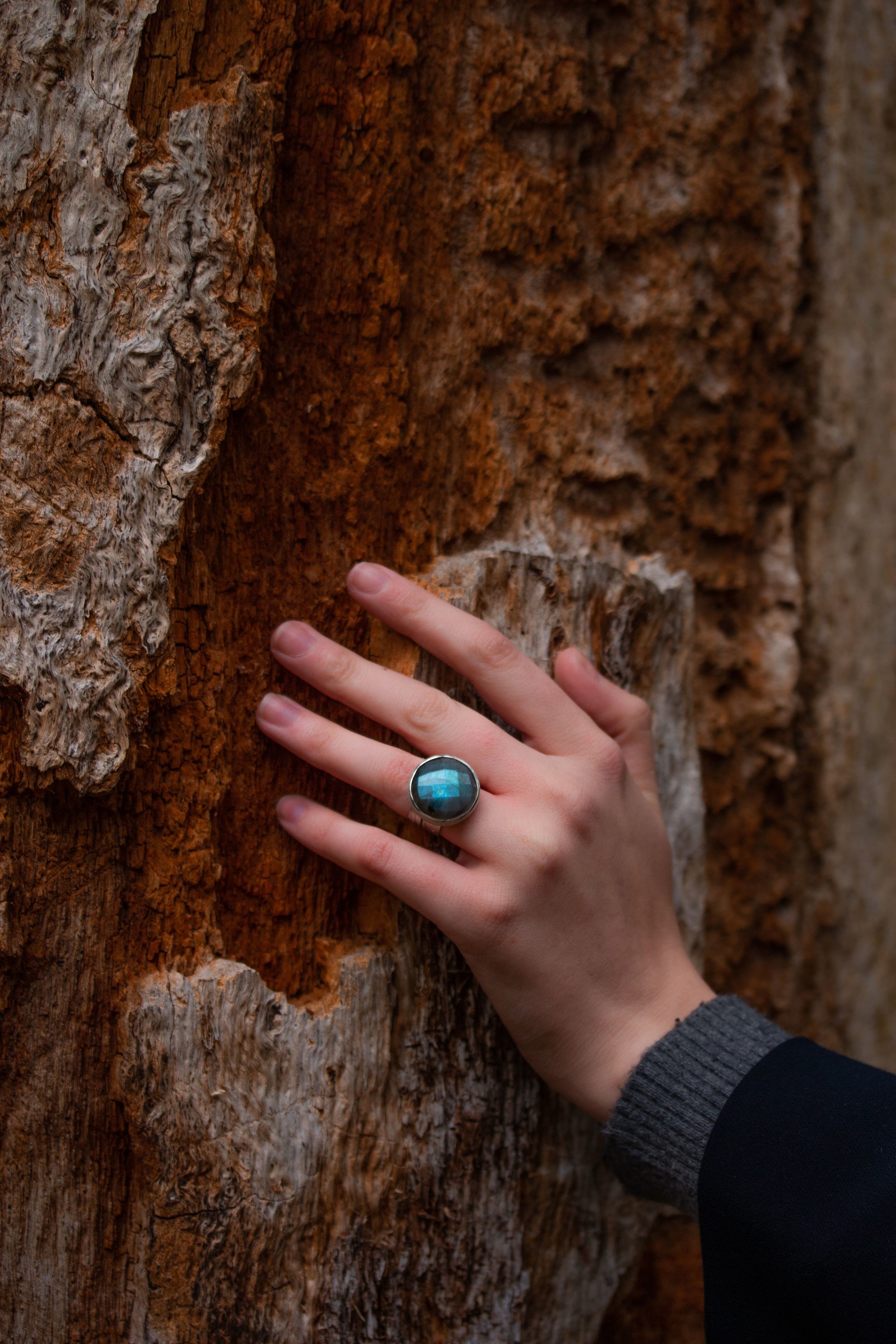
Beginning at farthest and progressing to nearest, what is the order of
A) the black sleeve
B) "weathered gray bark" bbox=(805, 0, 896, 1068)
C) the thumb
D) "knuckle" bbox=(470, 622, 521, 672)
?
1. "weathered gray bark" bbox=(805, 0, 896, 1068)
2. the thumb
3. "knuckle" bbox=(470, 622, 521, 672)
4. the black sleeve

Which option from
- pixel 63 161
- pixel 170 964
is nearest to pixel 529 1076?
pixel 170 964

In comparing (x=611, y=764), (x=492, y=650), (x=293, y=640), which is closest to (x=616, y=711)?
(x=611, y=764)

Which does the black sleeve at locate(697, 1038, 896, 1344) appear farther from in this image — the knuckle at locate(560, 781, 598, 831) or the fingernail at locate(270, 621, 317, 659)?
the fingernail at locate(270, 621, 317, 659)

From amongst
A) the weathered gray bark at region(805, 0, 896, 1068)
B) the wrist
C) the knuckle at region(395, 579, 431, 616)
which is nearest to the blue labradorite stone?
the knuckle at region(395, 579, 431, 616)

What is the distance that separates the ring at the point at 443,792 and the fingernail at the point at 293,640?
226 millimetres

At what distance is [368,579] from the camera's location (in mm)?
1119

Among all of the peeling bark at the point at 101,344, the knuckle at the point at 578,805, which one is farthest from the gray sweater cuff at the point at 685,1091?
the peeling bark at the point at 101,344

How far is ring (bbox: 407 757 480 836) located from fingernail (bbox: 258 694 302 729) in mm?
188

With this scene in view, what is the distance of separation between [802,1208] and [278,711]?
31.9 inches

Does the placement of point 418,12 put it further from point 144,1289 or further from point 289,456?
point 144,1289

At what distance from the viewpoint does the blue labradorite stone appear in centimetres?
99

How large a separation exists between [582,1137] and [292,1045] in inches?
18.9

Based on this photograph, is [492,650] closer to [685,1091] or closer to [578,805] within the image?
[578,805]

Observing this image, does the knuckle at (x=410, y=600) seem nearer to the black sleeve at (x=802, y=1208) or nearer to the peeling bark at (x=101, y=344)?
the peeling bark at (x=101, y=344)
